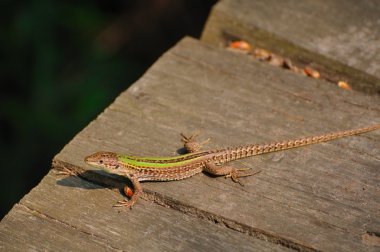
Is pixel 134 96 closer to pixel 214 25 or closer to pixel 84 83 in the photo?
pixel 214 25

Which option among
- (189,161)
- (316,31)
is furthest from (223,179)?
(316,31)

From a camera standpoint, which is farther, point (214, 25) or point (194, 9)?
point (194, 9)

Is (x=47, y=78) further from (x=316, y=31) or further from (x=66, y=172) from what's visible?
(x=66, y=172)

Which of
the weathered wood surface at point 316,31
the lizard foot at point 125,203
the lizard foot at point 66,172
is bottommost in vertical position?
the lizard foot at point 125,203

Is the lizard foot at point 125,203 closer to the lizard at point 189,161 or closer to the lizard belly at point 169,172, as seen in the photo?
the lizard at point 189,161

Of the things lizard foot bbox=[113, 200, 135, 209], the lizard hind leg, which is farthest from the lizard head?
the lizard hind leg

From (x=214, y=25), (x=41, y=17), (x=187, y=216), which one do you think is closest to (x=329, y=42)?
(x=214, y=25)

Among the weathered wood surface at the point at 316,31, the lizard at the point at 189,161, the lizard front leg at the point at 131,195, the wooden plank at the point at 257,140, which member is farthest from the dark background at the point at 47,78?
the lizard front leg at the point at 131,195

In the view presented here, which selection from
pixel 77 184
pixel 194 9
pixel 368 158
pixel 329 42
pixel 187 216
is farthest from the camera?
pixel 194 9
